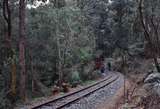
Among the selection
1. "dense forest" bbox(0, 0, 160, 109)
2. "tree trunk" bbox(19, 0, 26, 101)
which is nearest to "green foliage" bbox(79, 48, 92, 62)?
"dense forest" bbox(0, 0, 160, 109)

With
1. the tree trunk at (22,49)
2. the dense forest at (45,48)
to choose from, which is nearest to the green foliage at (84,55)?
the dense forest at (45,48)

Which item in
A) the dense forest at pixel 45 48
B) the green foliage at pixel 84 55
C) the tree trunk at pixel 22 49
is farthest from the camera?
the green foliage at pixel 84 55

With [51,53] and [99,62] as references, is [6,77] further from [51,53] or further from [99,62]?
[99,62]

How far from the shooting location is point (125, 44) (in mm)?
57125

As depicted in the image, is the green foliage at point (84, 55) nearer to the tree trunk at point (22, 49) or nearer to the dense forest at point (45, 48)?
the dense forest at point (45, 48)

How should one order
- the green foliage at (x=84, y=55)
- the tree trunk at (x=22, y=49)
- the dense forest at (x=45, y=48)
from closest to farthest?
the tree trunk at (x=22, y=49), the dense forest at (x=45, y=48), the green foliage at (x=84, y=55)

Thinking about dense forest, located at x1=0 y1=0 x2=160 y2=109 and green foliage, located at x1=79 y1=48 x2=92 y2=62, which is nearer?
dense forest, located at x1=0 y1=0 x2=160 y2=109

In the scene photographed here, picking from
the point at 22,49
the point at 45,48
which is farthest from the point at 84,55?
the point at 22,49

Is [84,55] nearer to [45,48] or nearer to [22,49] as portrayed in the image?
[45,48]

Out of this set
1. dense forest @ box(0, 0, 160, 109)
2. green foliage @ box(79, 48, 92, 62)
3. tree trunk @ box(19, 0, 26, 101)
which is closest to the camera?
tree trunk @ box(19, 0, 26, 101)

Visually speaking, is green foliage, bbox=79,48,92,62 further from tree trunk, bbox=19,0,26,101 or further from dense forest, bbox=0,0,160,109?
tree trunk, bbox=19,0,26,101

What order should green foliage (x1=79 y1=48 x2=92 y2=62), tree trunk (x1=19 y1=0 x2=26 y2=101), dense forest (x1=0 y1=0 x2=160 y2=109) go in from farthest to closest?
green foliage (x1=79 y1=48 x2=92 y2=62), dense forest (x1=0 y1=0 x2=160 y2=109), tree trunk (x1=19 y1=0 x2=26 y2=101)

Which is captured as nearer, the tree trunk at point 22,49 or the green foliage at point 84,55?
the tree trunk at point 22,49

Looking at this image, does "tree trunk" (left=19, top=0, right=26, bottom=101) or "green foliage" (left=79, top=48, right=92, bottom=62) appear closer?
"tree trunk" (left=19, top=0, right=26, bottom=101)
